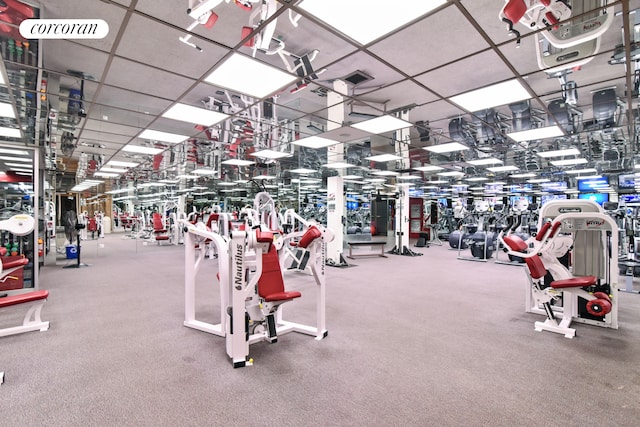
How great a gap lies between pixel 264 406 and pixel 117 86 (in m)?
4.41

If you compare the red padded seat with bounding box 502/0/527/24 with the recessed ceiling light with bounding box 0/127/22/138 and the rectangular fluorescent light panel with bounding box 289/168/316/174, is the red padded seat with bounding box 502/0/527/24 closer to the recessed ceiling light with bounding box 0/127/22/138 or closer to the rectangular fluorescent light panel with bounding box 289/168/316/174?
the recessed ceiling light with bounding box 0/127/22/138

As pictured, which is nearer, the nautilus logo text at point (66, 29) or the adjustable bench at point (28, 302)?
the nautilus logo text at point (66, 29)

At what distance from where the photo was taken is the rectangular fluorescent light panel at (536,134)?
19.0 ft

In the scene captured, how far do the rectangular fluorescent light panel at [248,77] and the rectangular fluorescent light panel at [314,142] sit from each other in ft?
8.17

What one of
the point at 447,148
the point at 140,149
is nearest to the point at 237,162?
the point at 140,149

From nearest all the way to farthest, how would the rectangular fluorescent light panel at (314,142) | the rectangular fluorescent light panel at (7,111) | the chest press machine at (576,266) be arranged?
the chest press machine at (576,266)
the rectangular fluorescent light panel at (7,111)
the rectangular fluorescent light panel at (314,142)

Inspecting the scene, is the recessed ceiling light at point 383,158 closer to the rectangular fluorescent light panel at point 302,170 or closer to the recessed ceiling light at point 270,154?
the rectangular fluorescent light panel at point 302,170

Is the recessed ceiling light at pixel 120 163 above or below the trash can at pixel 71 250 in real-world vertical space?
above

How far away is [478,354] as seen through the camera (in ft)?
10.2

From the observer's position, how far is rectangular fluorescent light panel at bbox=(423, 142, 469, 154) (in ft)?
23.8

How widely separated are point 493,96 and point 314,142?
3.62 m

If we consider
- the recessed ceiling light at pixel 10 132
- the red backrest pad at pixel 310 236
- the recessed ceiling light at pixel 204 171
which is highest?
the recessed ceiling light at pixel 10 132

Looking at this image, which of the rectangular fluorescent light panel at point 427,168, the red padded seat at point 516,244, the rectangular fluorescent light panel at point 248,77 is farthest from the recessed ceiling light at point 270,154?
the red padded seat at point 516,244

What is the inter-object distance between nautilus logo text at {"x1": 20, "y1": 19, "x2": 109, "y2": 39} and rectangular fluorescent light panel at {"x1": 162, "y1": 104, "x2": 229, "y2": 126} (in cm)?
343
